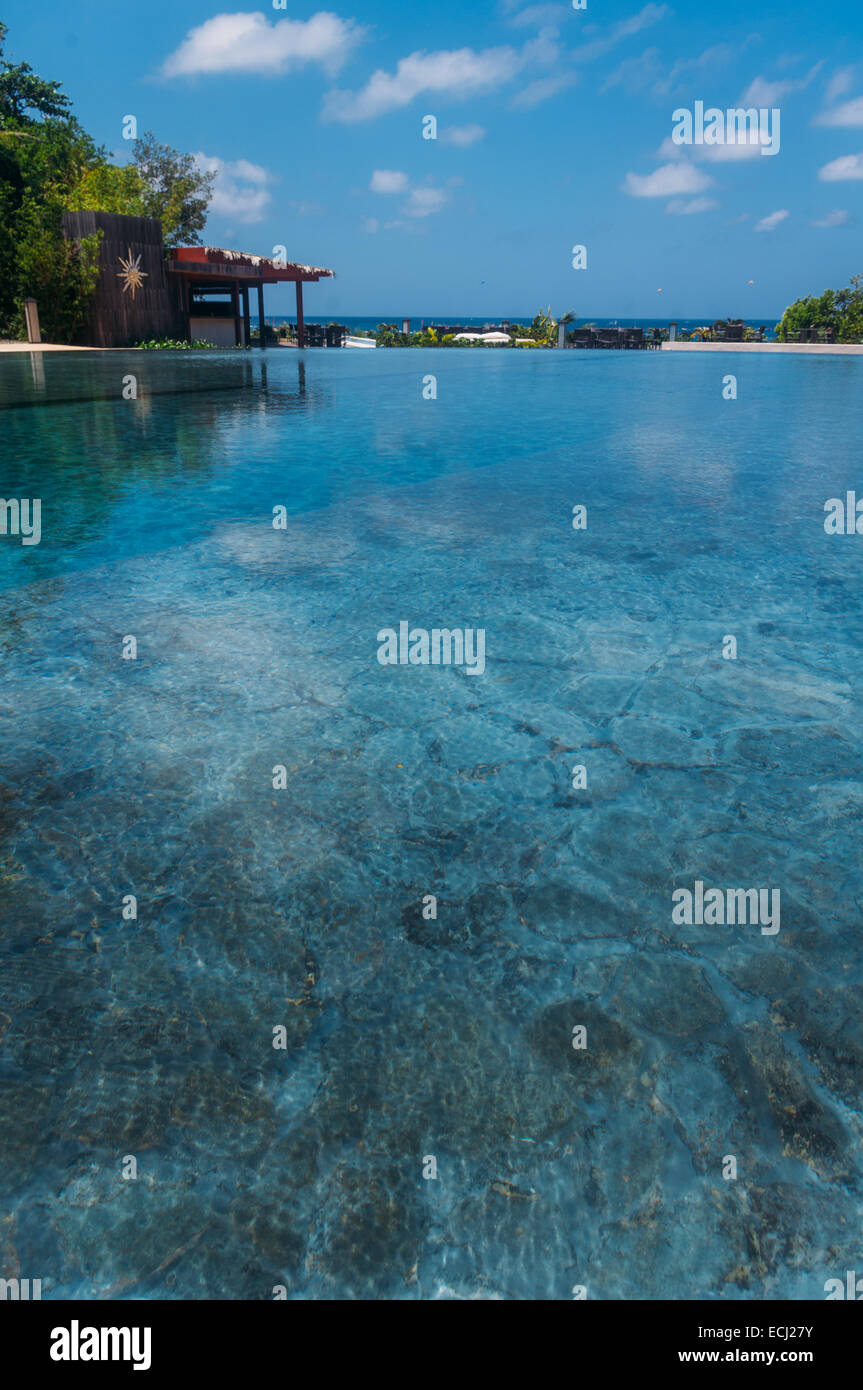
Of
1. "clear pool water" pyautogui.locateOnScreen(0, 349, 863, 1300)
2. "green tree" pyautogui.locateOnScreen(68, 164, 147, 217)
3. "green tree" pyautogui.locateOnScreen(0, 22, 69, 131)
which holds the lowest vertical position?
"clear pool water" pyautogui.locateOnScreen(0, 349, 863, 1300)

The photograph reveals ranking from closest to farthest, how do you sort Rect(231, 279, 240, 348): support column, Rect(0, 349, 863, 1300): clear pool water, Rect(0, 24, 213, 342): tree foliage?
Rect(0, 349, 863, 1300): clear pool water < Rect(0, 24, 213, 342): tree foliage < Rect(231, 279, 240, 348): support column

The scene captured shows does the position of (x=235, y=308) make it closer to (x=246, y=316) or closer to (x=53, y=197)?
(x=246, y=316)

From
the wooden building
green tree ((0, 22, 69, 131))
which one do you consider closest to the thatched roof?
the wooden building

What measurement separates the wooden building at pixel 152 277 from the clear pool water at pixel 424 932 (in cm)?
2417

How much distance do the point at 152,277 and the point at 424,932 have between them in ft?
98.3

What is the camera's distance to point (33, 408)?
1175 cm

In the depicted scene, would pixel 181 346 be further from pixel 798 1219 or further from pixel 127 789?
pixel 798 1219

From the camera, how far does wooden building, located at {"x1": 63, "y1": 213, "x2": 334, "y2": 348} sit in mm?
24969

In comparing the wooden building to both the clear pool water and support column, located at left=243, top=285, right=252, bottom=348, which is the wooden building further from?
the clear pool water

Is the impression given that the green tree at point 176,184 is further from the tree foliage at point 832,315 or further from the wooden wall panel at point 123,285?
the tree foliage at point 832,315

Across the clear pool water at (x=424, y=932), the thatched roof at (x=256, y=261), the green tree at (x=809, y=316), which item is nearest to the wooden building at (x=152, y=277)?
the thatched roof at (x=256, y=261)

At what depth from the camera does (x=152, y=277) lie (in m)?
26.8

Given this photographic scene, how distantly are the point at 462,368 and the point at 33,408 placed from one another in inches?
629

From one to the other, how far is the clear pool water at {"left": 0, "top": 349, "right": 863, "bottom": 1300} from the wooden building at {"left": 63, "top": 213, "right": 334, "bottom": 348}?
24.2 m
